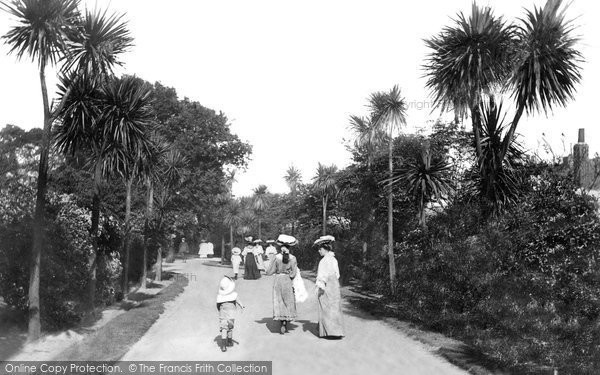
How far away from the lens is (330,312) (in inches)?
453

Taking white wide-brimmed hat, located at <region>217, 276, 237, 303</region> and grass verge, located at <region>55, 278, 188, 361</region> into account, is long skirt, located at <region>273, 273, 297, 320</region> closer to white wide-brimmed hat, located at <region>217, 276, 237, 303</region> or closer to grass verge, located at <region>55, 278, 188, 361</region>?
white wide-brimmed hat, located at <region>217, 276, 237, 303</region>

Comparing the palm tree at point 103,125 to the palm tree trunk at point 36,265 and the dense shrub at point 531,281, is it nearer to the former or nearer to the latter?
the palm tree trunk at point 36,265

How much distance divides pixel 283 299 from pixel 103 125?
6.77 meters

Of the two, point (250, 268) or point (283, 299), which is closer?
point (283, 299)

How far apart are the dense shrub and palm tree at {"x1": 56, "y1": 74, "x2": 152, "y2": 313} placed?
843cm

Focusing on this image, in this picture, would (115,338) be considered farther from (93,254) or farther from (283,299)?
(93,254)

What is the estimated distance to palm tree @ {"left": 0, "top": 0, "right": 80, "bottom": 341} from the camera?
36.3 feet

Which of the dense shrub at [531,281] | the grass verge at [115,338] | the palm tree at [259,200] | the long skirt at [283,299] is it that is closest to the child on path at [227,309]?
the long skirt at [283,299]

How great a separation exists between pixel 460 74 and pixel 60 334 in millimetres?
11005

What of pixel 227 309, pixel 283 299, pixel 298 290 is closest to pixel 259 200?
pixel 298 290

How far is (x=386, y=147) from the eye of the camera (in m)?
25.8

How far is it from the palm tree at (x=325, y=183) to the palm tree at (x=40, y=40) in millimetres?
24802

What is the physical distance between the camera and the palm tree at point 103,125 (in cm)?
1391

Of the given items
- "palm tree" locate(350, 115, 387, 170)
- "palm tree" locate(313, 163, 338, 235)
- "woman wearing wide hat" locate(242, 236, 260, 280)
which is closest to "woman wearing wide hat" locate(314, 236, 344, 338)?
"palm tree" locate(350, 115, 387, 170)
